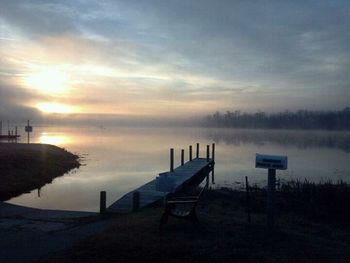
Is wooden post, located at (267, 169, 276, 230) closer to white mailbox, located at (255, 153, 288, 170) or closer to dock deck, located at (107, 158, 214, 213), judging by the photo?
white mailbox, located at (255, 153, 288, 170)

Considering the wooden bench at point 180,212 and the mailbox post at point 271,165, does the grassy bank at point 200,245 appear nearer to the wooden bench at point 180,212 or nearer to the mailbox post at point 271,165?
the wooden bench at point 180,212

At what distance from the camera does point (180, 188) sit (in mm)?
24453

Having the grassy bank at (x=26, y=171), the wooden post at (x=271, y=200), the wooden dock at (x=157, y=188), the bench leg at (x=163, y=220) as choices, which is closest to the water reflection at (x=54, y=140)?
the grassy bank at (x=26, y=171)

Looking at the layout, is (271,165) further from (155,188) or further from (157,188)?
(155,188)

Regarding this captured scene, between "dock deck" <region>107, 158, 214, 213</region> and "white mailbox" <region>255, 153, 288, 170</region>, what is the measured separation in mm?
6106

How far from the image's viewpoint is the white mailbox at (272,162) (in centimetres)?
1005

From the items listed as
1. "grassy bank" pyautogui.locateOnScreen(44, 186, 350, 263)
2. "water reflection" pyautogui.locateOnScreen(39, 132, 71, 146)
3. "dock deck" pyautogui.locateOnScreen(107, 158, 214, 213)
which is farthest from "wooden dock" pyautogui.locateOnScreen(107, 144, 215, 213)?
"water reflection" pyautogui.locateOnScreen(39, 132, 71, 146)

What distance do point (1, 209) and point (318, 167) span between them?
36.4m

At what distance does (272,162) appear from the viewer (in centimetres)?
1012

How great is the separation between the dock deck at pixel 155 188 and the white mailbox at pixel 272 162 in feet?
20.0

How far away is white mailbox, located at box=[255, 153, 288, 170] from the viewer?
10047 mm

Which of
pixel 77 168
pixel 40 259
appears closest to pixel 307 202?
pixel 40 259

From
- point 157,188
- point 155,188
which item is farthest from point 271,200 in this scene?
point 155,188

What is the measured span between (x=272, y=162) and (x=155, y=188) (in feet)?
33.1
